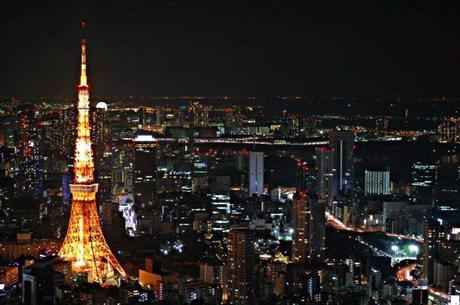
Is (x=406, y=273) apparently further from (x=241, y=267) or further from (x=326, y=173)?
(x=326, y=173)

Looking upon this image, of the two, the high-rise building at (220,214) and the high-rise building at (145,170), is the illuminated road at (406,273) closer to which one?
the high-rise building at (220,214)

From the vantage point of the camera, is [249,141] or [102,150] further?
[249,141]

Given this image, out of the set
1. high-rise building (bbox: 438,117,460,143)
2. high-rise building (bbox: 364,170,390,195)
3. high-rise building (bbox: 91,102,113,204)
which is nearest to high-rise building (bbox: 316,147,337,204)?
high-rise building (bbox: 364,170,390,195)

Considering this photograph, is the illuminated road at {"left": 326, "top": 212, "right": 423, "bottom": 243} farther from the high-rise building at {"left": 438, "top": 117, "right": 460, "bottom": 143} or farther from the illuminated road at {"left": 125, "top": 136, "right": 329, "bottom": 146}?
the illuminated road at {"left": 125, "top": 136, "right": 329, "bottom": 146}

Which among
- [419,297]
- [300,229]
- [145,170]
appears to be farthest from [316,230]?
[145,170]

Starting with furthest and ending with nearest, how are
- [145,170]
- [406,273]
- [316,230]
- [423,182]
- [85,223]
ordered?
[145,170] → [423,182] → [316,230] → [406,273] → [85,223]

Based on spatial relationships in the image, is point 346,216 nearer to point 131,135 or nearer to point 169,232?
point 169,232

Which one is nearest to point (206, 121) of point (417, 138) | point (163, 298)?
point (417, 138)
